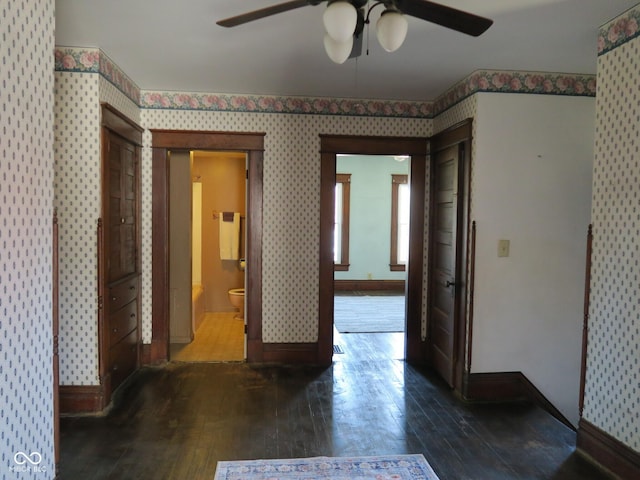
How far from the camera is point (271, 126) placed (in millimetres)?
4352

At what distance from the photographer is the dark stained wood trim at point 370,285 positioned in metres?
8.92

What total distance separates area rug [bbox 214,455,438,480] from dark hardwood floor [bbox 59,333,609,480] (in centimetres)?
8

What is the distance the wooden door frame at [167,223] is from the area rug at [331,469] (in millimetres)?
1828

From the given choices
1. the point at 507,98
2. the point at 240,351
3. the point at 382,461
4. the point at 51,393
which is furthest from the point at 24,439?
the point at 507,98

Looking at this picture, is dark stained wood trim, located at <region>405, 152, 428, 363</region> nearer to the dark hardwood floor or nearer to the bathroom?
the dark hardwood floor

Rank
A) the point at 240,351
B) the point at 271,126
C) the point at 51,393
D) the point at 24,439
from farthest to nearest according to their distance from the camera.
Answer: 1. the point at 240,351
2. the point at 271,126
3. the point at 51,393
4. the point at 24,439

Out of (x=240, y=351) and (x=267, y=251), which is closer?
(x=267, y=251)

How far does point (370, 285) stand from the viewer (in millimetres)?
8992

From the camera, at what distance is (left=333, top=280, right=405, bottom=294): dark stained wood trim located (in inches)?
351

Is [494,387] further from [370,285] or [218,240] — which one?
[370,285]

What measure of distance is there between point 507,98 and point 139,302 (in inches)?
141

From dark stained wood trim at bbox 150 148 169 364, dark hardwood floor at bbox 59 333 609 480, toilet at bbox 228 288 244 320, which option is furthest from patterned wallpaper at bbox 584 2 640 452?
toilet at bbox 228 288 244 320

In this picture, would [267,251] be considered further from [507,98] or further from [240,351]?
[507,98]

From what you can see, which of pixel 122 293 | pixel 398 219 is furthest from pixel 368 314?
pixel 122 293
